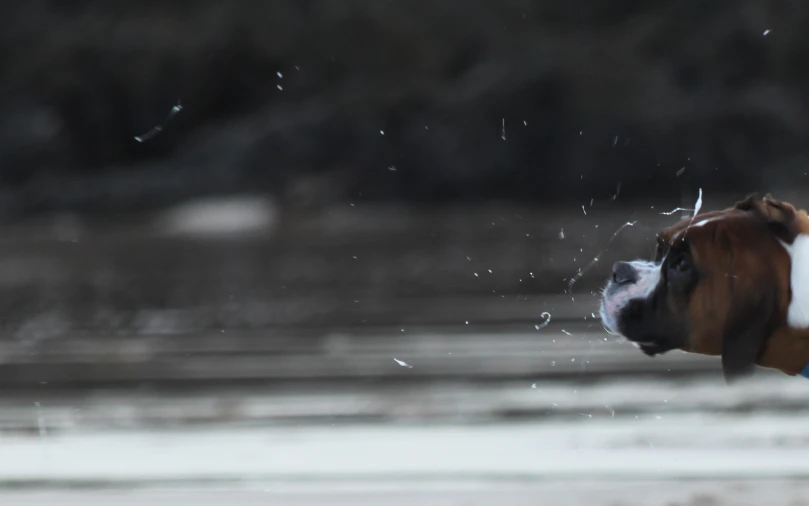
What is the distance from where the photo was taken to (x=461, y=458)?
19.9 feet

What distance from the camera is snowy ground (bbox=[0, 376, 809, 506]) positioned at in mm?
5484

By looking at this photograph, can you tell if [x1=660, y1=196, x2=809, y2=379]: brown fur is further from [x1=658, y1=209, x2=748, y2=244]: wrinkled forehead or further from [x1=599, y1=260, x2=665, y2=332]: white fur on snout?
[x1=599, y1=260, x2=665, y2=332]: white fur on snout

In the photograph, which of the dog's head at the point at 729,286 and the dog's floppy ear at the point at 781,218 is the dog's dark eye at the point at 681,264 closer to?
the dog's head at the point at 729,286

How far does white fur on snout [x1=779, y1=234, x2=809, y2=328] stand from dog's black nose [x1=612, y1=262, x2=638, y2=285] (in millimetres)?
632

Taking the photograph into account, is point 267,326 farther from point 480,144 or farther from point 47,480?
point 480,144

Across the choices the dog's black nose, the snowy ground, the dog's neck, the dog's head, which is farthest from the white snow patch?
the dog's neck

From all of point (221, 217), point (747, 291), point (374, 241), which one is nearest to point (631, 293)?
point (747, 291)

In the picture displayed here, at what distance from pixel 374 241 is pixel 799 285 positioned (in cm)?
1805

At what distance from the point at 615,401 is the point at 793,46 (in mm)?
48703

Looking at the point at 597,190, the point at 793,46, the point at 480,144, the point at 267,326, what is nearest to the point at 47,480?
the point at 267,326

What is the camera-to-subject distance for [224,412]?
741 cm

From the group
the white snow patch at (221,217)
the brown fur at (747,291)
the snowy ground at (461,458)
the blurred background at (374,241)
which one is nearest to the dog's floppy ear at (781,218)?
the brown fur at (747,291)

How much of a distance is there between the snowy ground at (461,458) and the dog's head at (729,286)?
4.11ft

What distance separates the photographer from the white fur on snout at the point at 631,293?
171 inches
